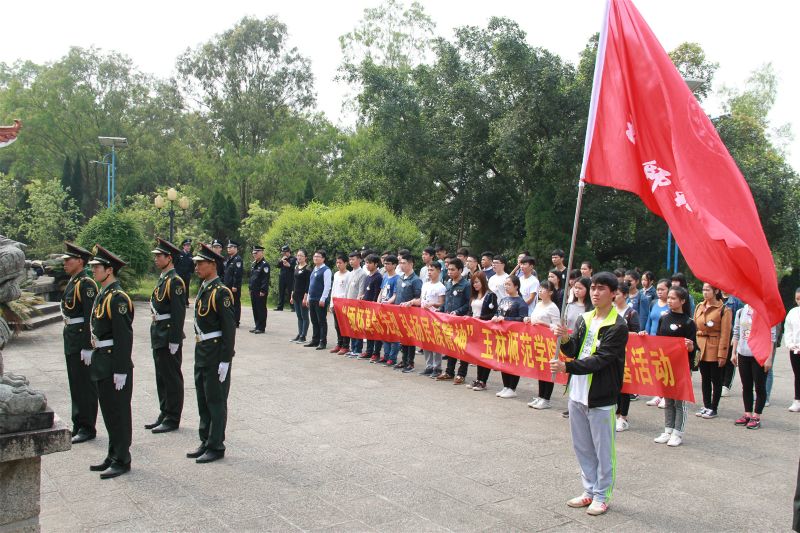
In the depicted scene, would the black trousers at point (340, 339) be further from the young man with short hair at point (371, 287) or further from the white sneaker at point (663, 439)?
the white sneaker at point (663, 439)

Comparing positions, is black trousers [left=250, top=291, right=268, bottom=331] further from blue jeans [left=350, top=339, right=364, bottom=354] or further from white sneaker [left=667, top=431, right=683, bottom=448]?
white sneaker [left=667, top=431, right=683, bottom=448]

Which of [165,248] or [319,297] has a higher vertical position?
[165,248]

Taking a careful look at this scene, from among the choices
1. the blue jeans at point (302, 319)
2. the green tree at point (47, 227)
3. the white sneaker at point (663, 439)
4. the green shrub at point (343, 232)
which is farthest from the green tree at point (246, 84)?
the white sneaker at point (663, 439)

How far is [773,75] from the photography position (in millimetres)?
45656

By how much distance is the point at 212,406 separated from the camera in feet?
20.4

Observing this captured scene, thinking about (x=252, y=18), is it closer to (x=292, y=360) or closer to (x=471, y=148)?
(x=471, y=148)

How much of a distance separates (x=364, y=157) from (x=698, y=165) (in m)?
21.6

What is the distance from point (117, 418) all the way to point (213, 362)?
Answer: 0.93 metres

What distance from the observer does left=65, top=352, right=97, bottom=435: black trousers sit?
22.2ft

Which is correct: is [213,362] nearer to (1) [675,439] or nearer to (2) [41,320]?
(1) [675,439]

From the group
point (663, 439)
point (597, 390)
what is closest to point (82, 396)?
point (597, 390)

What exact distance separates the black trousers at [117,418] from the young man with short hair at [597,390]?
358 centimetres

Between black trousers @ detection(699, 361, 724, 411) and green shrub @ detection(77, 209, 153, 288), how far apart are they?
1647cm

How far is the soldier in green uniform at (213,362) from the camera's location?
6.21m
